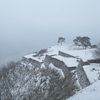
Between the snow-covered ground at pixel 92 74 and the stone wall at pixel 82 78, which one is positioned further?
the stone wall at pixel 82 78

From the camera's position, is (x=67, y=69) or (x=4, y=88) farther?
(x=4, y=88)

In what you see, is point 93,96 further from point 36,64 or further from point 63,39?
point 63,39

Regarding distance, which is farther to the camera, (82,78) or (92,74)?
(82,78)

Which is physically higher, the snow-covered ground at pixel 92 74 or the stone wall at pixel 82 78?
the snow-covered ground at pixel 92 74

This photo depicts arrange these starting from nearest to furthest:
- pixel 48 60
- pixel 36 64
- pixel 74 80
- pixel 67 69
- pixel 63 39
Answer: pixel 74 80 < pixel 67 69 < pixel 48 60 < pixel 36 64 < pixel 63 39

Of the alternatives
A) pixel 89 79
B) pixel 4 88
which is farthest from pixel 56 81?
pixel 4 88

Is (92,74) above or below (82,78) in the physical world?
above

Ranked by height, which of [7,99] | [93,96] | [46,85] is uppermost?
Answer: [93,96]

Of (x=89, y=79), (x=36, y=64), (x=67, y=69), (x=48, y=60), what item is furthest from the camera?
(x=36, y=64)

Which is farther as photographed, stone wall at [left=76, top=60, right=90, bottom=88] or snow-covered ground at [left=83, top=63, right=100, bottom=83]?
stone wall at [left=76, top=60, right=90, bottom=88]

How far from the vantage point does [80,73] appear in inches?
390

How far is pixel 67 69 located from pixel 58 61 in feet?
10.6

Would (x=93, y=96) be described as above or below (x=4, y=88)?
above

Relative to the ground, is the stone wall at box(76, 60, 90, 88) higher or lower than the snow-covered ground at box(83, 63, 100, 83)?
lower
